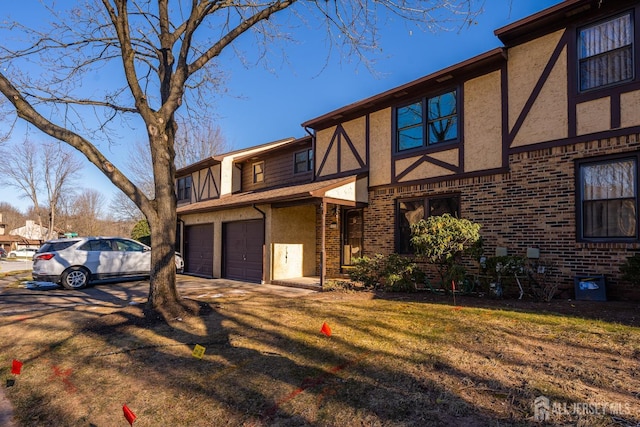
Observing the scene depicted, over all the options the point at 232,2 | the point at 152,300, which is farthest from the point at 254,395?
the point at 232,2

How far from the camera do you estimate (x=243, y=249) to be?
13.7 metres

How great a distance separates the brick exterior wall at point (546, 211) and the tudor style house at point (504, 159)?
0.02 metres

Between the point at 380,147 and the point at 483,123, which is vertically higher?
the point at 483,123

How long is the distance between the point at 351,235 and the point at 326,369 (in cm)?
849

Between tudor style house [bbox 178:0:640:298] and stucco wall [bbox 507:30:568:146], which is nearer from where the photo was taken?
tudor style house [bbox 178:0:640:298]

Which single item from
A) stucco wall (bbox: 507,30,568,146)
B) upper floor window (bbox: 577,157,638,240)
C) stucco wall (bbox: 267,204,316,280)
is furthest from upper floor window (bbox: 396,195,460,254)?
stucco wall (bbox: 267,204,316,280)

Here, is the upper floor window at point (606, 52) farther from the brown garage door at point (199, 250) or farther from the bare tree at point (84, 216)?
the bare tree at point (84, 216)

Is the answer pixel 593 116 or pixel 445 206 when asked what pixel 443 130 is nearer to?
pixel 445 206

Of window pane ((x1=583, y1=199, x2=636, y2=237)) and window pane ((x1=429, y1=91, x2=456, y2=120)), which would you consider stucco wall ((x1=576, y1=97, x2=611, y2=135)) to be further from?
window pane ((x1=429, y1=91, x2=456, y2=120))

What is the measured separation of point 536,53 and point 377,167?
16.0 feet

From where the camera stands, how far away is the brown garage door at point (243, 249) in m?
12.9

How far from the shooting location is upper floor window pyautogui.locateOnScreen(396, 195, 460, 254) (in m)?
9.72

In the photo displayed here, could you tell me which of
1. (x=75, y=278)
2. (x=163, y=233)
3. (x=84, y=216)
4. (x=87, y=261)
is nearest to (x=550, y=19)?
(x=163, y=233)

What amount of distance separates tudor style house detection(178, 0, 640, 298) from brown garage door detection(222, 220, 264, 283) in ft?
0.36
